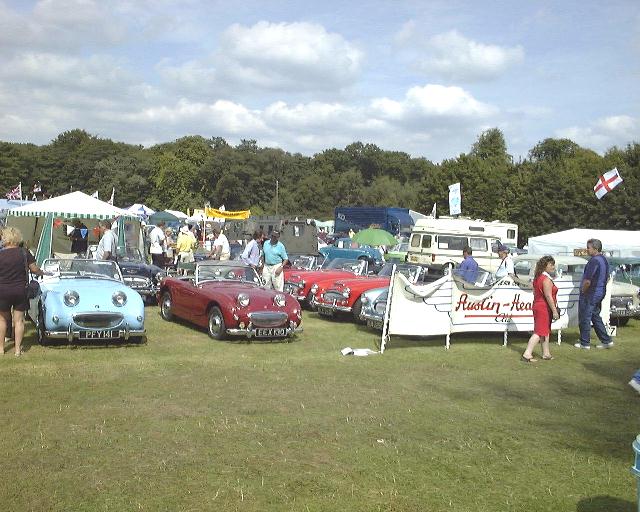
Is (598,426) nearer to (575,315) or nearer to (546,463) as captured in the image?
(546,463)

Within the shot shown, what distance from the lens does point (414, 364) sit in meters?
10.2

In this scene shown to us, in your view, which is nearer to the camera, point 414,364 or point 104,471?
point 104,471

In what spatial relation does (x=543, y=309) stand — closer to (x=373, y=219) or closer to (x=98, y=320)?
(x=98, y=320)

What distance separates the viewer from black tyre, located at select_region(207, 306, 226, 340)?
11711 millimetres

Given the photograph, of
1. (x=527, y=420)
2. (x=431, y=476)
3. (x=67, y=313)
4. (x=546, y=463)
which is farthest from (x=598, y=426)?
(x=67, y=313)

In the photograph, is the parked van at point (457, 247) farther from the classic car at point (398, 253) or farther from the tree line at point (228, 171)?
the tree line at point (228, 171)

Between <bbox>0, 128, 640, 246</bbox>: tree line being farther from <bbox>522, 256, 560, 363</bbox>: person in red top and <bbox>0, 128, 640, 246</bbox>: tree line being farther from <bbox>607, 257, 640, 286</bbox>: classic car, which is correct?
<bbox>522, 256, 560, 363</bbox>: person in red top

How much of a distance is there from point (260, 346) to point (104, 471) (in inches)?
248

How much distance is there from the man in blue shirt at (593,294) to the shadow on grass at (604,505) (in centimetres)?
752

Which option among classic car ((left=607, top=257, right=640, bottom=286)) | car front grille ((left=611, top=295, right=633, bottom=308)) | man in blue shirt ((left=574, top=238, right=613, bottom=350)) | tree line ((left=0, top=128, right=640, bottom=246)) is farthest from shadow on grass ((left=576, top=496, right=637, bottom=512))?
tree line ((left=0, top=128, right=640, bottom=246))

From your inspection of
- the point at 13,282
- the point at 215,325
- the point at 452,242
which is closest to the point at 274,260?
the point at 215,325

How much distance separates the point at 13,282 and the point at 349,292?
6979mm

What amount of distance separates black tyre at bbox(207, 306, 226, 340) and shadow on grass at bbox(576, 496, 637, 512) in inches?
300

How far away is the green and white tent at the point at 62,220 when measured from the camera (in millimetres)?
22625
